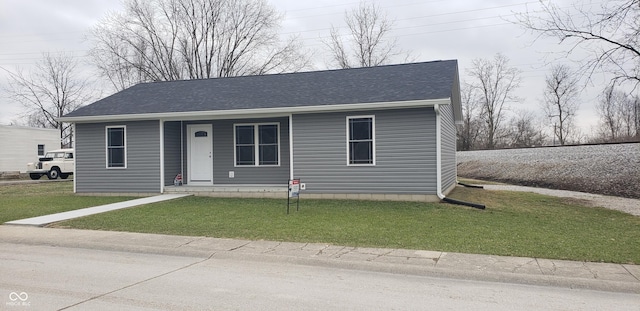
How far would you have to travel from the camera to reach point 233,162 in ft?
49.6

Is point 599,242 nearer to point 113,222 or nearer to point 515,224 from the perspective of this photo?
point 515,224

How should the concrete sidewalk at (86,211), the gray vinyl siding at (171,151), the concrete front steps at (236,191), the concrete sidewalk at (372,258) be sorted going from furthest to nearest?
the gray vinyl siding at (171,151)
the concrete front steps at (236,191)
the concrete sidewalk at (86,211)
the concrete sidewalk at (372,258)

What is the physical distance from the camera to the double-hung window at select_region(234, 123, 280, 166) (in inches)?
584

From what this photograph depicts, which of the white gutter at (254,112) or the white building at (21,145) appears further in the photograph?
the white building at (21,145)

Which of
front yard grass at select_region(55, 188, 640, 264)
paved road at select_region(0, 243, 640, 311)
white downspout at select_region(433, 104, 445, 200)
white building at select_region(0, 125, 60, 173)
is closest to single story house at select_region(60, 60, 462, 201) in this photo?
white downspout at select_region(433, 104, 445, 200)

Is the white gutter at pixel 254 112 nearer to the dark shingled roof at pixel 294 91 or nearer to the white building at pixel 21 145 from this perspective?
the dark shingled roof at pixel 294 91

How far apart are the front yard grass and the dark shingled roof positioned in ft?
10.3

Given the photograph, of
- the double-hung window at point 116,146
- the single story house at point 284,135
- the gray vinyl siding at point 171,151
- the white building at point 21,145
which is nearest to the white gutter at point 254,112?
the single story house at point 284,135

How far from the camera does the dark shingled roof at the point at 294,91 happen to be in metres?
12.9

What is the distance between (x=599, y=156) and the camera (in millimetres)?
21031

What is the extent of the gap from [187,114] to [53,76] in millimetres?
41575

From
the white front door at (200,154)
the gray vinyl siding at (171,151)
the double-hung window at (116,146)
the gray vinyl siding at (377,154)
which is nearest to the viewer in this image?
the gray vinyl siding at (377,154)

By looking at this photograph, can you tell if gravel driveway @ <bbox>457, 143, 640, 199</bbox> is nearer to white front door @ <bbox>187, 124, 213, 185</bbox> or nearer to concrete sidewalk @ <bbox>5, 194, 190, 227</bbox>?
white front door @ <bbox>187, 124, 213, 185</bbox>

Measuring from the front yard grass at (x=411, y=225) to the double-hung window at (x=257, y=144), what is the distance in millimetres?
2564
